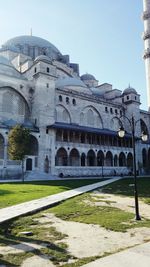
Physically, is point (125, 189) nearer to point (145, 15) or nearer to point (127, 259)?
point (127, 259)

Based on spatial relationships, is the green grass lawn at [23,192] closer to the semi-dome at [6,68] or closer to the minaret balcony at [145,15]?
the semi-dome at [6,68]

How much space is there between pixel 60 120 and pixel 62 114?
1.16 metres

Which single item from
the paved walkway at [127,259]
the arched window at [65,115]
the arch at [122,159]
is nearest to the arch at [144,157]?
the arch at [122,159]

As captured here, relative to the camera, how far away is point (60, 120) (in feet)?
138

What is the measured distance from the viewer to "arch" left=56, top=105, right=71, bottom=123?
41.8 m

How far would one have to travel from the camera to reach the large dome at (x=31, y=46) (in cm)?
5514

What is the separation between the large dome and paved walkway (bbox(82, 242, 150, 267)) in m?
53.4

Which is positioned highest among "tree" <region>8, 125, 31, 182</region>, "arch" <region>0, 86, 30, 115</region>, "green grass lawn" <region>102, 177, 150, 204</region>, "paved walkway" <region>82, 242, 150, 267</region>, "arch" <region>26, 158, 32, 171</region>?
"arch" <region>0, 86, 30, 115</region>

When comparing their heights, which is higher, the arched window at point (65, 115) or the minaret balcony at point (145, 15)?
the minaret balcony at point (145, 15)

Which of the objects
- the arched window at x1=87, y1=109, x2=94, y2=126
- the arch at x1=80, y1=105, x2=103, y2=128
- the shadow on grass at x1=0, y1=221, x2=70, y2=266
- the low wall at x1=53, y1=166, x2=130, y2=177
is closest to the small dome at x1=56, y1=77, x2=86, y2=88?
the arch at x1=80, y1=105, x2=103, y2=128

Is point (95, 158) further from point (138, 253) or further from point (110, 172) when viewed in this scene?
point (138, 253)

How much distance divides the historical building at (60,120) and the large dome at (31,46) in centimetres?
55

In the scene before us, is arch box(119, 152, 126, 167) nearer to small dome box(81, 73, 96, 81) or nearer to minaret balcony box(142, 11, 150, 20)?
small dome box(81, 73, 96, 81)

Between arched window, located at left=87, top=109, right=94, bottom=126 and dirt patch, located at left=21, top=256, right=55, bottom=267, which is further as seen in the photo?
arched window, located at left=87, top=109, right=94, bottom=126
